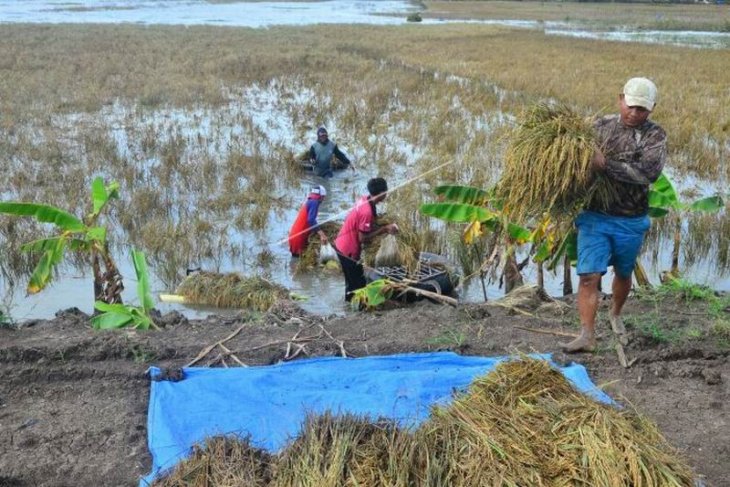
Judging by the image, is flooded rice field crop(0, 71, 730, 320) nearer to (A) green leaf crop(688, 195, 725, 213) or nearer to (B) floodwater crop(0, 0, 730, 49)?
(A) green leaf crop(688, 195, 725, 213)

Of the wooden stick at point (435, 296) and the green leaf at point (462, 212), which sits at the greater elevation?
the green leaf at point (462, 212)

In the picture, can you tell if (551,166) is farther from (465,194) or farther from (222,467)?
(222,467)

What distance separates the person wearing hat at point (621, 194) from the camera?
4555 mm

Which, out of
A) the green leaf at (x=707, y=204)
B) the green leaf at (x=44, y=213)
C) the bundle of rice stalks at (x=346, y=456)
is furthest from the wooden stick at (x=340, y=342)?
the green leaf at (x=707, y=204)

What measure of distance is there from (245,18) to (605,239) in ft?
142

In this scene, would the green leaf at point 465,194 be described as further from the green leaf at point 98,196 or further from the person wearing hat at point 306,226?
the green leaf at point 98,196

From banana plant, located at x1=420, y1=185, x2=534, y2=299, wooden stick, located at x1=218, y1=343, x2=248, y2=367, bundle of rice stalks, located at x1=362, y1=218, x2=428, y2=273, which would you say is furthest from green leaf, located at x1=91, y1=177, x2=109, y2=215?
banana plant, located at x1=420, y1=185, x2=534, y2=299

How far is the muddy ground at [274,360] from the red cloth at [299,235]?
1777 mm

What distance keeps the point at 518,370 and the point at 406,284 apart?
329 cm

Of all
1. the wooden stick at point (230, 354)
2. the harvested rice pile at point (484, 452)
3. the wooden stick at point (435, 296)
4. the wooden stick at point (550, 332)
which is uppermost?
the harvested rice pile at point (484, 452)

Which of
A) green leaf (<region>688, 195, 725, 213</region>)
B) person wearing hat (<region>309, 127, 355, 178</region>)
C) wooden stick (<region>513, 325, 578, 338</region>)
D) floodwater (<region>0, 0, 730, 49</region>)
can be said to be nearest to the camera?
wooden stick (<region>513, 325, 578, 338</region>)

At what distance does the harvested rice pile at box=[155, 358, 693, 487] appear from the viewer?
9.66 feet

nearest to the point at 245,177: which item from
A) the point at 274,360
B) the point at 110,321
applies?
the point at 110,321

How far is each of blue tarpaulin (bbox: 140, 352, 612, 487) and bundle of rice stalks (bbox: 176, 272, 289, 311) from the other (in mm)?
2453
